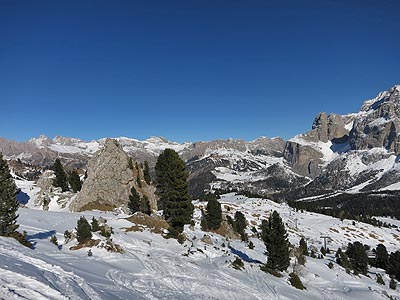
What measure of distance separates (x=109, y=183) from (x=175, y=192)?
2344 centimetres

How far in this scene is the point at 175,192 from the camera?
43.5m

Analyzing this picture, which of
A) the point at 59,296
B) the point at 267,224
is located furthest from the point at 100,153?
the point at 59,296

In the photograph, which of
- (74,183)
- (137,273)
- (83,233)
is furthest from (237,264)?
(74,183)

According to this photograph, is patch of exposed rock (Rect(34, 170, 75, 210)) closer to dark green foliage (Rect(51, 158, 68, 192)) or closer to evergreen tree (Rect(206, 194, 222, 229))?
dark green foliage (Rect(51, 158, 68, 192))

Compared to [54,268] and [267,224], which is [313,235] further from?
[54,268]

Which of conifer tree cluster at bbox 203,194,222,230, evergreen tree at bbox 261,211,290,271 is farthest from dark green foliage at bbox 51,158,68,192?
evergreen tree at bbox 261,211,290,271

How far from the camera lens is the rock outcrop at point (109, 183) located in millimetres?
58500

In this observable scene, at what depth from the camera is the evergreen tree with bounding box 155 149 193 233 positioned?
4291cm

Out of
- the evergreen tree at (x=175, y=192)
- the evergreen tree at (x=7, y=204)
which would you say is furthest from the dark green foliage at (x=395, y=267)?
the evergreen tree at (x=7, y=204)

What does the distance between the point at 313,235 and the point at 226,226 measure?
6881 cm

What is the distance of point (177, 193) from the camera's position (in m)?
43.5

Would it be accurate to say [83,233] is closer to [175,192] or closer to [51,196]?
[175,192]

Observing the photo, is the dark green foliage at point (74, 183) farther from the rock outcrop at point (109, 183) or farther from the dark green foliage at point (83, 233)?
the dark green foliage at point (83, 233)

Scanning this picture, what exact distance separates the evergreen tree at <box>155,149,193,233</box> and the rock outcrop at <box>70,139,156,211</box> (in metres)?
17.6
